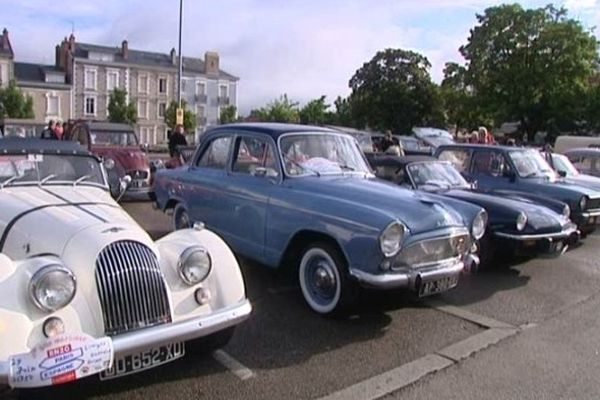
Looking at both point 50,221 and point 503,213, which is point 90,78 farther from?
point 50,221

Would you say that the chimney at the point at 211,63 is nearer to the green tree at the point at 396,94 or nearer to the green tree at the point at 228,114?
the green tree at the point at 228,114

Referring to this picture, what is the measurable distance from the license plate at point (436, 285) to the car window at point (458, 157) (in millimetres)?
5305

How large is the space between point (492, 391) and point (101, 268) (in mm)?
2799

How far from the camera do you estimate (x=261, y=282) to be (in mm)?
6293

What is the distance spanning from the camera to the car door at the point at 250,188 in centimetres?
583

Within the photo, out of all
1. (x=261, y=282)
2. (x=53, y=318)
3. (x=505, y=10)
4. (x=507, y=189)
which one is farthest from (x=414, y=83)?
(x=53, y=318)

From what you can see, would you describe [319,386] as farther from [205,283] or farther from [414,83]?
[414,83]

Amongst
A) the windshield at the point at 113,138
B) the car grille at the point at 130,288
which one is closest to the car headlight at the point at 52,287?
the car grille at the point at 130,288

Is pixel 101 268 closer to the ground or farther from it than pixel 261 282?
farther from it

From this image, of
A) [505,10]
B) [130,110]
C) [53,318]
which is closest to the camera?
[53,318]

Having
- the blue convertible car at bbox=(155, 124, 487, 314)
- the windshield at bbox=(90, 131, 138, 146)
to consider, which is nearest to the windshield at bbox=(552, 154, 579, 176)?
the blue convertible car at bbox=(155, 124, 487, 314)

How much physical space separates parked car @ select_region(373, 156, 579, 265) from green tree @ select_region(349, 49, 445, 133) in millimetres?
40100

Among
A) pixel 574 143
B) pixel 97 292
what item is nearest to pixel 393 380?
pixel 97 292

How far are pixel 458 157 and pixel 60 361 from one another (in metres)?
8.58
